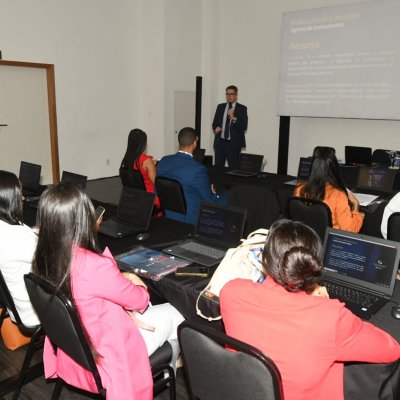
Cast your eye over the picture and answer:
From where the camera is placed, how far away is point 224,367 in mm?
1317

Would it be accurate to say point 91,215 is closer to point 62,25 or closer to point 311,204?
point 311,204

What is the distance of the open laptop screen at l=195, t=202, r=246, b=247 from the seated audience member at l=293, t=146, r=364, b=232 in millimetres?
931

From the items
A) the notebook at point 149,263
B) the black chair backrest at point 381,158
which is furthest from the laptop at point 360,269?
the black chair backrest at point 381,158

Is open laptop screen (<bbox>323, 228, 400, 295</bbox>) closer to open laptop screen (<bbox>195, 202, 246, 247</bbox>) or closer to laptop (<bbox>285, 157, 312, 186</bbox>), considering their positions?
open laptop screen (<bbox>195, 202, 246, 247</bbox>)

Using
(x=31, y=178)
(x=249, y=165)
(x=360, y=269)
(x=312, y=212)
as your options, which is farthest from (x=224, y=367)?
(x=249, y=165)

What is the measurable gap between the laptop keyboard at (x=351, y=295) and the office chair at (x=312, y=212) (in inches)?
43.9

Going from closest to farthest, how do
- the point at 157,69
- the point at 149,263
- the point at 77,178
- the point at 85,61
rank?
1. the point at 149,263
2. the point at 77,178
3. the point at 85,61
4. the point at 157,69

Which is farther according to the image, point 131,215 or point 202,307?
point 131,215

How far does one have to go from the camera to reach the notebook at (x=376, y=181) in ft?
12.4

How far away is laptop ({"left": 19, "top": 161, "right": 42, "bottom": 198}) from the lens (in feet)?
13.2

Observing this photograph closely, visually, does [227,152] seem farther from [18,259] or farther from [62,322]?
[62,322]

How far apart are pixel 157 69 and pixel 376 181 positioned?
5158 mm

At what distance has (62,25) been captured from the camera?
6.72 m

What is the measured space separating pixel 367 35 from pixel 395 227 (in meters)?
4.72
